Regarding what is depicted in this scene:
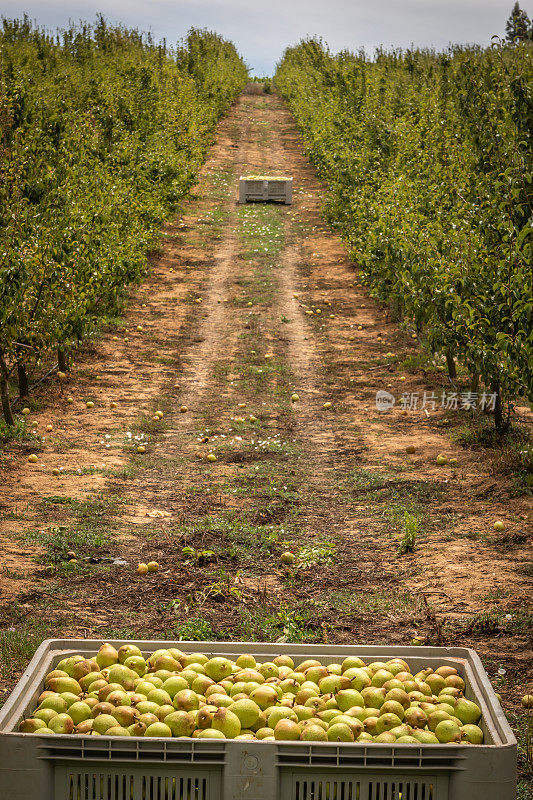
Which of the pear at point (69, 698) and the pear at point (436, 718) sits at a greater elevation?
the pear at point (436, 718)

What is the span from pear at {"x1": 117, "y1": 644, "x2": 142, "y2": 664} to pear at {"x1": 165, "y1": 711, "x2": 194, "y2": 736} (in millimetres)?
685

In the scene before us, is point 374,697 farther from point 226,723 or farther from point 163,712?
point 163,712

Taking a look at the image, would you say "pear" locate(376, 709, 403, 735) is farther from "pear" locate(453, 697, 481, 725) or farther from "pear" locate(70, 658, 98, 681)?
"pear" locate(70, 658, 98, 681)

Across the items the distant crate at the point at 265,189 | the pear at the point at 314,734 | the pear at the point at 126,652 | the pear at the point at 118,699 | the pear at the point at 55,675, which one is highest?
the distant crate at the point at 265,189

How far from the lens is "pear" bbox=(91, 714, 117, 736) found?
3514mm

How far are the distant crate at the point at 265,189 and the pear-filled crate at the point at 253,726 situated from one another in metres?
27.1

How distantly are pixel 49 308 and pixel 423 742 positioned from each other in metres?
9.56

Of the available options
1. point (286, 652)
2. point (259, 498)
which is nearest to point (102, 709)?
point (286, 652)

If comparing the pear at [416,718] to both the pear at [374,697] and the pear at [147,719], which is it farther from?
the pear at [147,719]

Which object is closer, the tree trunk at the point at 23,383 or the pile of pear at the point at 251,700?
the pile of pear at the point at 251,700

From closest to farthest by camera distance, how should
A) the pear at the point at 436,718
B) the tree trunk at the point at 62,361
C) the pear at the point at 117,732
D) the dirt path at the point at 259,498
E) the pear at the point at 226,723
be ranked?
the pear at the point at 117,732 → the pear at the point at 226,723 → the pear at the point at 436,718 → the dirt path at the point at 259,498 → the tree trunk at the point at 62,361

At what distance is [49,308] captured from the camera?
11859 mm

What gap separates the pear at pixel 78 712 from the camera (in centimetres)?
368

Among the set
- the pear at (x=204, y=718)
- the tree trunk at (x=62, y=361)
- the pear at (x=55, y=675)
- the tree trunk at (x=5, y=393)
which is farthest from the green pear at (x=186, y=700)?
the tree trunk at (x=62, y=361)
